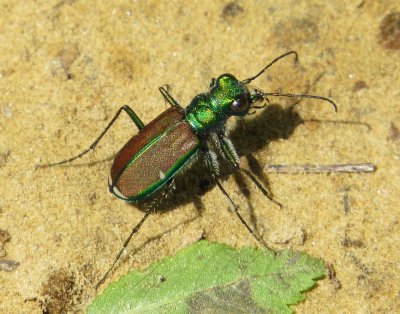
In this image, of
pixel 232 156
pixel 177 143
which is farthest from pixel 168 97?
pixel 232 156

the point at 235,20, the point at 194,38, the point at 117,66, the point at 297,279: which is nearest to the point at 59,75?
the point at 117,66

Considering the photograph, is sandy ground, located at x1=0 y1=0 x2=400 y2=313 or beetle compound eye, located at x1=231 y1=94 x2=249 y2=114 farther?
beetle compound eye, located at x1=231 y1=94 x2=249 y2=114

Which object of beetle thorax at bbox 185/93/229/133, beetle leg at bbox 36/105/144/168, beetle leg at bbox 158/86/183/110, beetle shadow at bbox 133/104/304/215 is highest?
beetle leg at bbox 36/105/144/168

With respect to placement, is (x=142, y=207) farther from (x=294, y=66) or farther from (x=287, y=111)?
(x=294, y=66)

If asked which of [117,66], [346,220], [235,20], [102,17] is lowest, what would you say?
[346,220]

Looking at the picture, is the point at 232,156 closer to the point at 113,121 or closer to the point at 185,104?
the point at 185,104

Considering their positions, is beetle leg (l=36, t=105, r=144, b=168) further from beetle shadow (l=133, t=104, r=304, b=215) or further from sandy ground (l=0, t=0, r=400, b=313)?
beetle shadow (l=133, t=104, r=304, b=215)

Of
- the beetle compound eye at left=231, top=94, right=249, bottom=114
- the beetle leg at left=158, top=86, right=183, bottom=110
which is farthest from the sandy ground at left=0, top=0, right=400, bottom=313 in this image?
the beetle compound eye at left=231, top=94, right=249, bottom=114
